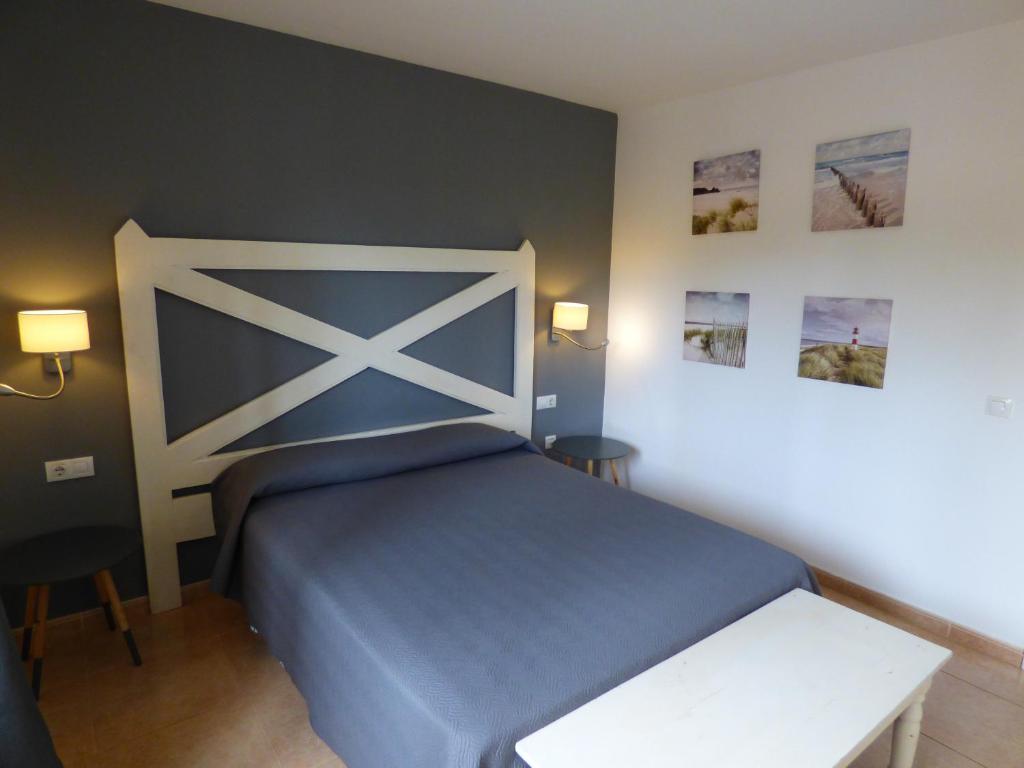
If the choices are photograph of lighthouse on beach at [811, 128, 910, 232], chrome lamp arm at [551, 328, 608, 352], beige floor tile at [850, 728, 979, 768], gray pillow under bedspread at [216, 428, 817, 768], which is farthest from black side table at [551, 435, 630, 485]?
beige floor tile at [850, 728, 979, 768]

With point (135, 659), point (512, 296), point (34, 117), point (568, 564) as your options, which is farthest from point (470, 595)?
point (34, 117)

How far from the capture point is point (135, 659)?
240 centimetres

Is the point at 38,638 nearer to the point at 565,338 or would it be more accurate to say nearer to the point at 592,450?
the point at 592,450

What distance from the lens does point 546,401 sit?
12.9ft

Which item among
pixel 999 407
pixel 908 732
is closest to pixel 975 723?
pixel 908 732

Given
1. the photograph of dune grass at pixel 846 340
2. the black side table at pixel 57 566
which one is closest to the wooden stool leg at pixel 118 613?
the black side table at pixel 57 566

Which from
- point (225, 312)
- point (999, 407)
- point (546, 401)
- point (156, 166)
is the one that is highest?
point (156, 166)

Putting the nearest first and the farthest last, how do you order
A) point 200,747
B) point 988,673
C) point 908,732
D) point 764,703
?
point 764,703, point 908,732, point 200,747, point 988,673

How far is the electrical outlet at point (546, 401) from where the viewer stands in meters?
3.90

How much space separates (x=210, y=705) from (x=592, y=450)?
2.32 metres

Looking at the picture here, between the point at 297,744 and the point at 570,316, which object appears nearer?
the point at 297,744

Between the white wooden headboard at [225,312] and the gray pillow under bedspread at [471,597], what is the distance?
451 millimetres

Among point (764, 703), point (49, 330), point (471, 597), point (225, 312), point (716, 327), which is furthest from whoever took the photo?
point (716, 327)

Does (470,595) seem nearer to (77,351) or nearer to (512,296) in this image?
(77,351)
